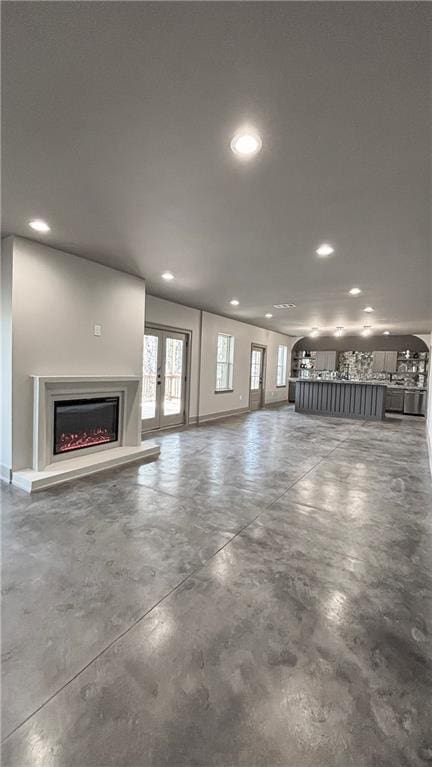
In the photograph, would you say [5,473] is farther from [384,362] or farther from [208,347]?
[384,362]

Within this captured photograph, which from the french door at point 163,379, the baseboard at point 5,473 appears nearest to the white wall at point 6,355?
the baseboard at point 5,473

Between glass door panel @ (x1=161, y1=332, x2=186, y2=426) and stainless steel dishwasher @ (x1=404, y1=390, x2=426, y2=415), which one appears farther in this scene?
stainless steel dishwasher @ (x1=404, y1=390, x2=426, y2=415)

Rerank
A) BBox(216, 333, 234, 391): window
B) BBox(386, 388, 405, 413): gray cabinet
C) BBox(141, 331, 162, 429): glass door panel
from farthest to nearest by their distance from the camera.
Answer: BBox(386, 388, 405, 413): gray cabinet, BBox(216, 333, 234, 391): window, BBox(141, 331, 162, 429): glass door panel

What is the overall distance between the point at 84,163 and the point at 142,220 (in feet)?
2.63

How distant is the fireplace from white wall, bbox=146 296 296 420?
209cm

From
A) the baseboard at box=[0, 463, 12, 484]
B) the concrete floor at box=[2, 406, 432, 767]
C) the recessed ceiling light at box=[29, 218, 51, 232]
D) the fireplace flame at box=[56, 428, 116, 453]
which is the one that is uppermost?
the recessed ceiling light at box=[29, 218, 51, 232]

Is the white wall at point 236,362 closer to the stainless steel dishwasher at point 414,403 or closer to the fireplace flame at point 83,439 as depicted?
the fireplace flame at point 83,439

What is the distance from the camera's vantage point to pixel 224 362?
326 inches

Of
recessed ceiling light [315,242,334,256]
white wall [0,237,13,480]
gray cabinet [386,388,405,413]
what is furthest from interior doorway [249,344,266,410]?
white wall [0,237,13,480]

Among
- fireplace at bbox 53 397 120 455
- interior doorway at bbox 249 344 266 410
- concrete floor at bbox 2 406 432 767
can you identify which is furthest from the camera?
interior doorway at bbox 249 344 266 410

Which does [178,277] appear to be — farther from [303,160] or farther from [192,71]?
[192,71]

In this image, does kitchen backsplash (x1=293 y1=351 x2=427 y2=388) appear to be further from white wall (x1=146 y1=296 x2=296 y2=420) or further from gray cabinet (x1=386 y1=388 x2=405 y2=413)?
white wall (x1=146 y1=296 x2=296 y2=420)

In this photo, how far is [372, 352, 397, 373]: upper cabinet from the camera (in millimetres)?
10508

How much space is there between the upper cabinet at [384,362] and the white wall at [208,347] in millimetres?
3717
